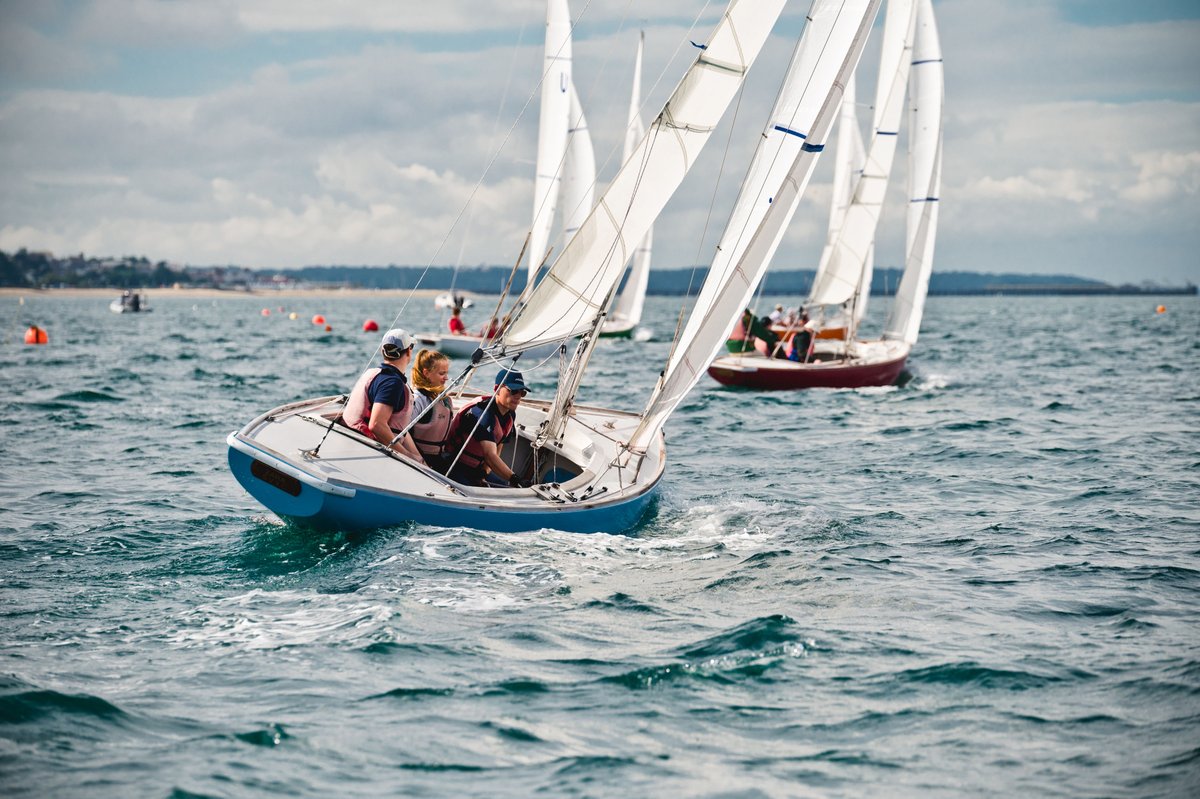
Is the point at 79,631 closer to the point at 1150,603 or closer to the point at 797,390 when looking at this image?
the point at 1150,603

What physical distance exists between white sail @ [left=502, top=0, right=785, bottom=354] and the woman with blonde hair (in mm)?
864

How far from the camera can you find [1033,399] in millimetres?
23750

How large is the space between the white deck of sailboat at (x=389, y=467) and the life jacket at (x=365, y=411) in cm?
18

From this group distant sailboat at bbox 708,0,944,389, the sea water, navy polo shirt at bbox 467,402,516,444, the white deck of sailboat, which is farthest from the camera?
distant sailboat at bbox 708,0,944,389

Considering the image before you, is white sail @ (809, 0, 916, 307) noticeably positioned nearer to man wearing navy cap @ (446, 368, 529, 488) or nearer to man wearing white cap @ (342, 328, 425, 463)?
man wearing navy cap @ (446, 368, 529, 488)

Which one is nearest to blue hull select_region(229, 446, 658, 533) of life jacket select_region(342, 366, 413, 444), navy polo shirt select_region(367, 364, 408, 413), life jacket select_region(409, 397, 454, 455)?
life jacket select_region(342, 366, 413, 444)

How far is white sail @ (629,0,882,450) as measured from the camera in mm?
12180

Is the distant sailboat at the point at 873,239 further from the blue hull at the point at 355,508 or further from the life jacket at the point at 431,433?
the blue hull at the point at 355,508

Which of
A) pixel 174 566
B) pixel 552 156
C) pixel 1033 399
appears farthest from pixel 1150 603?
pixel 552 156

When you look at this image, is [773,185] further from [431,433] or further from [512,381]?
[431,433]

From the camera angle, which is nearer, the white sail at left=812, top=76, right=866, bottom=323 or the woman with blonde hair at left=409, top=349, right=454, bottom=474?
the woman with blonde hair at left=409, top=349, right=454, bottom=474

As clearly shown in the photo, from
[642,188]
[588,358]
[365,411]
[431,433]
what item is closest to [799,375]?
A: [642,188]

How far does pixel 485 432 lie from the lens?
10.4 metres

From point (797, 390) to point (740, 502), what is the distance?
12.3 m
